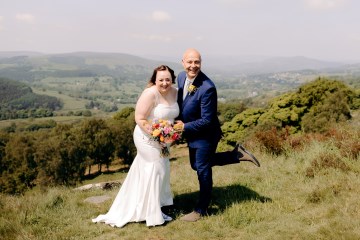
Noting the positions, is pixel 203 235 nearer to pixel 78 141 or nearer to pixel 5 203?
pixel 5 203

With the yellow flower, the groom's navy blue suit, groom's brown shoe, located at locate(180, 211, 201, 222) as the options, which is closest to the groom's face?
the groom's navy blue suit

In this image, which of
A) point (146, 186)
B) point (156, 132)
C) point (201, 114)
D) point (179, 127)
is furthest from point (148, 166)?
point (201, 114)

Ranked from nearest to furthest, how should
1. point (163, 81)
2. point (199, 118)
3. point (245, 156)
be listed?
point (163, 81), point (199, 118), point (245, 156)

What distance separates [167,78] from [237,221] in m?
2.87

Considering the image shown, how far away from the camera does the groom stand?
582cm

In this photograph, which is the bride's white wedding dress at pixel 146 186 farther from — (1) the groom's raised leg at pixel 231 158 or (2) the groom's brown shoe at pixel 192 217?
(1) the groom's raised leg at pixel 231 158

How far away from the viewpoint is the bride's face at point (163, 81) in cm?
596

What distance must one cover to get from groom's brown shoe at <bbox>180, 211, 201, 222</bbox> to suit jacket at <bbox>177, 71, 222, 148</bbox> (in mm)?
1314

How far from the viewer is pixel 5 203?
268 inches

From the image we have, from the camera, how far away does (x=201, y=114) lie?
232 inches

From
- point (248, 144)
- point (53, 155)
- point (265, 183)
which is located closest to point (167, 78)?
point (265, 183)

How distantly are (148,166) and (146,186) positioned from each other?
38 cm

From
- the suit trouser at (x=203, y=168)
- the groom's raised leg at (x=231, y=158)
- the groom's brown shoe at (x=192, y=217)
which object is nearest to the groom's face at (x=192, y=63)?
the suit trouser at (x=203, y=168)

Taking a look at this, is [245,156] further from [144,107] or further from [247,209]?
[144,107]
